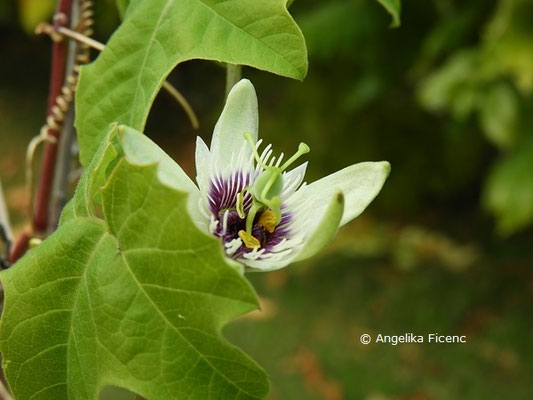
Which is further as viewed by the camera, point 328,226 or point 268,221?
point 268,221

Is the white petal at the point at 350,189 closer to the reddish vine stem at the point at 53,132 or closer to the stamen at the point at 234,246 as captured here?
the stamen at the point at 234,246

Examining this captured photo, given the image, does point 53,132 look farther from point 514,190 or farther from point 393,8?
point 514,190

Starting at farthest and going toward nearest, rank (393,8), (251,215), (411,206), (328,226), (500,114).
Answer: (411,206) < (500,114) < (393,8) < (251,215) < (328,226)

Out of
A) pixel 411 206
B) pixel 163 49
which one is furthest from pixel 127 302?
pixel 411 206

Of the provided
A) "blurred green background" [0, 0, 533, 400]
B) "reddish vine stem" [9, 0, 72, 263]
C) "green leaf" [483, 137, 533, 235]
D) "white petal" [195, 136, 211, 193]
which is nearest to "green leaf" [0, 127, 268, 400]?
"white petal" [195, 136, 211, 193]

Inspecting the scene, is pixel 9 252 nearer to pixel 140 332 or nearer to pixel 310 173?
pixel 140 332

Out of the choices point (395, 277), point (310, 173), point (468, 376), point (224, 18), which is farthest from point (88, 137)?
point (310, 173)

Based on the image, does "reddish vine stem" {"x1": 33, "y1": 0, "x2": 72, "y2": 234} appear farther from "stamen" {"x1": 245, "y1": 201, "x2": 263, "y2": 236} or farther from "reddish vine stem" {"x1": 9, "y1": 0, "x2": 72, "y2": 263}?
"stamen" {"x1": 245, "y1": 201, "x2": 263, "y2": 236}
